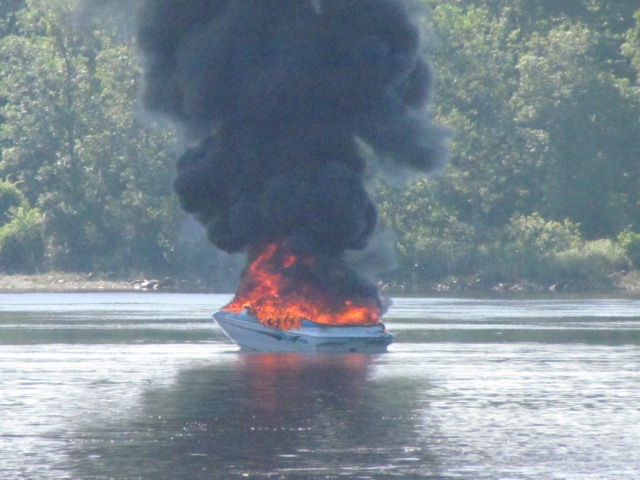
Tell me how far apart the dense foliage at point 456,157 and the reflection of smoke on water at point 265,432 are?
265 feet

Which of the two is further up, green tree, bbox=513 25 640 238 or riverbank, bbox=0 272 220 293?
green tree, bbox=513 25 640 238

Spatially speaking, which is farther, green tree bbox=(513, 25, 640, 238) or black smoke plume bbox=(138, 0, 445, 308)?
green tree bbox=(513, 25, 640, 238)

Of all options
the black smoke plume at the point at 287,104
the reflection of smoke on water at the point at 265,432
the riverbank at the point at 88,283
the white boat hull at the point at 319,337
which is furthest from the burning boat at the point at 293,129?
the riverbank at the point at 88,283

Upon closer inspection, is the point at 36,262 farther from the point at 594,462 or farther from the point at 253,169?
the point at 594,462

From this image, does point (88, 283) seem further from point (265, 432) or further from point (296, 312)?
point (265, 432)

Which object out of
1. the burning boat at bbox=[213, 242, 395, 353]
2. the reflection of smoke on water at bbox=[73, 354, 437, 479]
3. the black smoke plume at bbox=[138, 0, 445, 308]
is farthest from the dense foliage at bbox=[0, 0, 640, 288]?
the reflection of smoke on water at bbox=[73, 354, 437, 479]

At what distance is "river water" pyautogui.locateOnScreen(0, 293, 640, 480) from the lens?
31.6 m

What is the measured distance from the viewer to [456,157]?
13388 cm

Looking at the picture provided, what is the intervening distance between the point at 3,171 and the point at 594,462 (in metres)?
121

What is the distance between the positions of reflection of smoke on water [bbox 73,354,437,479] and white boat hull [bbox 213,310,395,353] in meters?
5.60

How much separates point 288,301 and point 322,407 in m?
17.5

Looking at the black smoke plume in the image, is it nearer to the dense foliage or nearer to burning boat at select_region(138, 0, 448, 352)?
burning boat at select_region(138, 0, 448, 352)

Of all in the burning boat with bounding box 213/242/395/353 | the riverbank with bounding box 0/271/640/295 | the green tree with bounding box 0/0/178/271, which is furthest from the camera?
the green tree with bounding box 0/0/178/271

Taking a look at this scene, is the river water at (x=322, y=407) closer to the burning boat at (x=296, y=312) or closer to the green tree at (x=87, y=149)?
the burning boat at (x=296, y=312)
